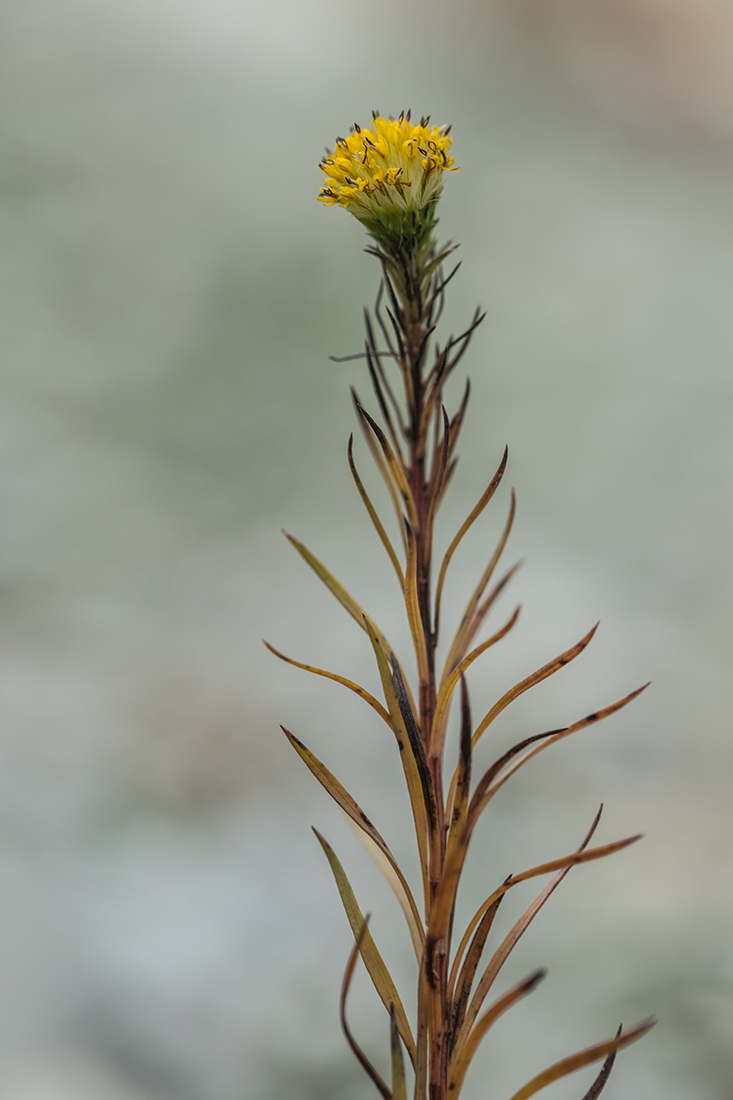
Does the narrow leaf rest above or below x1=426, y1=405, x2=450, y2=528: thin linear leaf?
below

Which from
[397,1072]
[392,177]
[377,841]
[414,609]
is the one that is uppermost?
[392,177]

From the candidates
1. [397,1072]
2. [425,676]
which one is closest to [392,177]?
[425,676]

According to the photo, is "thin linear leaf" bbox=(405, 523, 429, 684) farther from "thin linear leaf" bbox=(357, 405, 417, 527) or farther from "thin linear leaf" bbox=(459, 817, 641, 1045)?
"thin linear leaf" bbox=(459, 817, 641, 1045)

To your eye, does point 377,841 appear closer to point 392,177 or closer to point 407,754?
point 407,754

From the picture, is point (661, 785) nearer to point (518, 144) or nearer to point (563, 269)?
point (563, 269)

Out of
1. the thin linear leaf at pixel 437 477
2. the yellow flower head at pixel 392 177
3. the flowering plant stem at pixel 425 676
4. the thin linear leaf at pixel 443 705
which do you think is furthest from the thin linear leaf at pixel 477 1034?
the yellow flower head at pixel 392 177

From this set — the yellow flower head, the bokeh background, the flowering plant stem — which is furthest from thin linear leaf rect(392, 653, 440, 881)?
the bokeh background

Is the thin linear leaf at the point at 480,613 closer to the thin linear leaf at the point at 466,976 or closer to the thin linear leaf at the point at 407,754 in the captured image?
the thin linear leaf at the point at 407,754
